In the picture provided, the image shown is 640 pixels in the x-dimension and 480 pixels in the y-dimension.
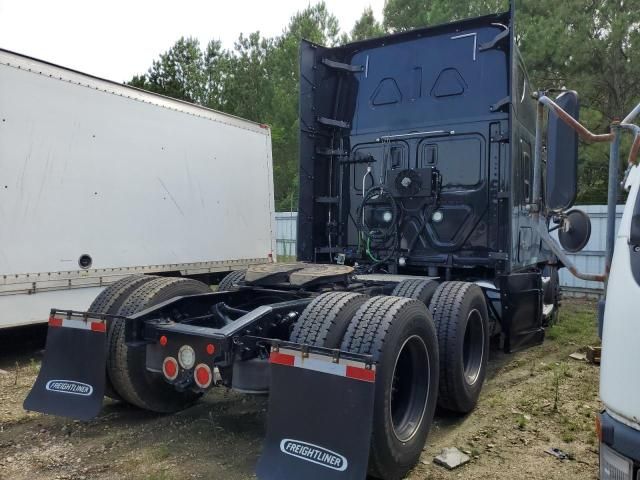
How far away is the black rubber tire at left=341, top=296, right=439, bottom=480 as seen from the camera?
2832 mm

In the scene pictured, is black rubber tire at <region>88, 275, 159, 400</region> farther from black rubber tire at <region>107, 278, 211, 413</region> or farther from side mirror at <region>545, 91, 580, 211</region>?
side mirror at <region>545, 91, 580, 211</region>

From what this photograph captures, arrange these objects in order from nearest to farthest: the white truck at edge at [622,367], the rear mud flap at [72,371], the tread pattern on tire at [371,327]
Result: the white truck at edge at [622,367] → the tread pattern on tire at [371,327] → the rear mud flap at [72,371]

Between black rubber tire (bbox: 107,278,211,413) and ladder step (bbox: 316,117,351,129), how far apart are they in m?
2.65

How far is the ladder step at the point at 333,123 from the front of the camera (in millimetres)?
5953

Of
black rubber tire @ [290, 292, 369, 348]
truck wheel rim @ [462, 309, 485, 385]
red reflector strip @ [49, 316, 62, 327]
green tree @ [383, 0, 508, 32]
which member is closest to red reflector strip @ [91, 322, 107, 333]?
red reflector strip @ [49, 316, 62, 327]

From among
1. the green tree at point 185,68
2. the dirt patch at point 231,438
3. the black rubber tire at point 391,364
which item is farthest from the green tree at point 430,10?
the black rubber tire at point 391,364

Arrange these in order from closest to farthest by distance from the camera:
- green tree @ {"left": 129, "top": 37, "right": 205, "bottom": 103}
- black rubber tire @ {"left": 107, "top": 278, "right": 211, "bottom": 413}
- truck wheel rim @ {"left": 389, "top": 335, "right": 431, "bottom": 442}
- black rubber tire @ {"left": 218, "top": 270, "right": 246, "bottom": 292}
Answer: truck wheel rim @ {"left": 389, "top": 335, "right": 431, "bottom": 442} < black rubber tire @ {"left": 107, "top": 278, "right": 211, "bottom": 413} < black rubber tire @ {"left": 218, "top": 270, "right": 246, "bottom": 292} < green tree @ {"left": 129, "top": 37, "right": 205, "bottom": 103}

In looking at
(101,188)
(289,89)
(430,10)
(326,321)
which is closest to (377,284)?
(326,321)

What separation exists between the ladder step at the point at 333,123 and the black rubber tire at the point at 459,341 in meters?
2.42

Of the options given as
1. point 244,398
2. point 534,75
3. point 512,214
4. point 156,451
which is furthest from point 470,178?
point 534,75

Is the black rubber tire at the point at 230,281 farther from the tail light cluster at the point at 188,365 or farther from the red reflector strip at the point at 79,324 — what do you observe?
the tail light cluster at the point at 188,365

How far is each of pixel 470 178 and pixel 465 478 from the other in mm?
3123

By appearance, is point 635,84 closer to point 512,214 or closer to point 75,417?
point 512,214

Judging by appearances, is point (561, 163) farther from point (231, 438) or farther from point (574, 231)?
point (231, 438)
